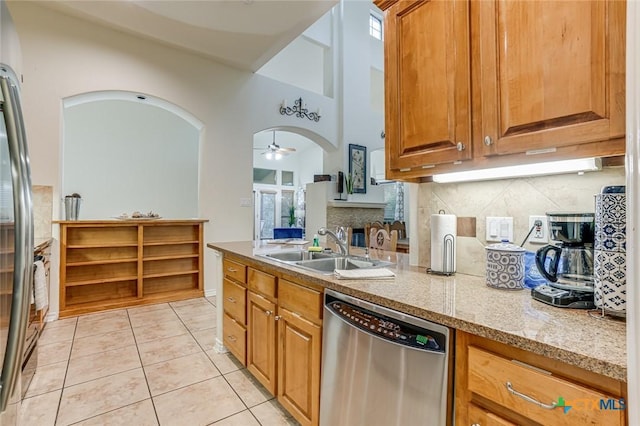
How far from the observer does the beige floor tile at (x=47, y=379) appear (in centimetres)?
198

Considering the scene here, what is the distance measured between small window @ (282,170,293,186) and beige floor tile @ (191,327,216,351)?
24.3 ft

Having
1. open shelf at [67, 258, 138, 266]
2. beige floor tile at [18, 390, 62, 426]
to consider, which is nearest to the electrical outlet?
beige floor tile at [18, 390, 62, 426]

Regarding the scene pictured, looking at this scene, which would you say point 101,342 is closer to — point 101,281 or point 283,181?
point 101,281

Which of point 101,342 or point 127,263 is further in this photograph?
point 127,263

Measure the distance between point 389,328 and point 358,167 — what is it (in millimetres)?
4936

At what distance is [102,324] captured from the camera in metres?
3.12

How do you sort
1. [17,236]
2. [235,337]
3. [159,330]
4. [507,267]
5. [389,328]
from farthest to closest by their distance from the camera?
1. [159,330]
2. [235,337]
3. [507,267]
4. [389,328]
5. [17,236]

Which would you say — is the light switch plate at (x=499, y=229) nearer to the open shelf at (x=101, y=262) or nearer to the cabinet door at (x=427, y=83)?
the cabinet door at (x=427, y=83)

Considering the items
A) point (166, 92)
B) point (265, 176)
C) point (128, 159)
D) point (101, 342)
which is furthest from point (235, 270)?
point (265, 176)

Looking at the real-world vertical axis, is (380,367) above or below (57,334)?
above

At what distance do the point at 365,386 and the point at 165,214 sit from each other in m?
6.29

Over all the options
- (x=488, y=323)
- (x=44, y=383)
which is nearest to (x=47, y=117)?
(x=44, y=383)

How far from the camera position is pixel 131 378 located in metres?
2.14

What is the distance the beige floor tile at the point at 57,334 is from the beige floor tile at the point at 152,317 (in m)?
0.50
